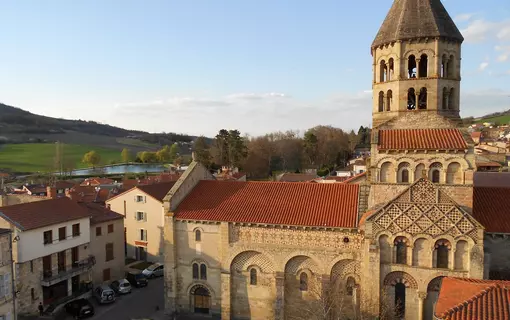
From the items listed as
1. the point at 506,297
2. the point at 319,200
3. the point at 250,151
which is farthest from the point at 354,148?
the point at 506,297

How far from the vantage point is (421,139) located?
25203 millimetres

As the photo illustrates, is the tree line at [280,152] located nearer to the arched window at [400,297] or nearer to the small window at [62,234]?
the small window at [62,234]

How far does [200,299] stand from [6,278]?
13.8m

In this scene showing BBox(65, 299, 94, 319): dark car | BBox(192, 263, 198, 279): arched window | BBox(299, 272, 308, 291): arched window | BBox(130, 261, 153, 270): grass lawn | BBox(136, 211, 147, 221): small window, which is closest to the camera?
BBox(299, 272, 308, 291): arched window

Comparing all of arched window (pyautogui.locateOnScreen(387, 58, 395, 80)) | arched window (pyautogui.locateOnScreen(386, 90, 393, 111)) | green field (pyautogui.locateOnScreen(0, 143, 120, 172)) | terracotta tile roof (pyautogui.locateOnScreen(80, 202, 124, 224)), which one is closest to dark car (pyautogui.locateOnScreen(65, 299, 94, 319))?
terracotta tile roof (pyautogui.locateOnScreen(80, 202, 124, 224))

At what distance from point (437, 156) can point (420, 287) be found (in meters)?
8.44

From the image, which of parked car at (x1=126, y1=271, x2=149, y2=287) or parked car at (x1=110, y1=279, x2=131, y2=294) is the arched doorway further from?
parked car at (x1=126, y1=271, x2=149, y2=287)

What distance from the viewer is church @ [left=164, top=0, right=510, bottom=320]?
77.5 feet

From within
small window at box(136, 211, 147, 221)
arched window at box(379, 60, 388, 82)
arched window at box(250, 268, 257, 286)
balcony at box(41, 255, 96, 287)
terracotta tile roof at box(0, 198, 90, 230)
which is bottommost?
balcony at box(41, 255, 96, 287)

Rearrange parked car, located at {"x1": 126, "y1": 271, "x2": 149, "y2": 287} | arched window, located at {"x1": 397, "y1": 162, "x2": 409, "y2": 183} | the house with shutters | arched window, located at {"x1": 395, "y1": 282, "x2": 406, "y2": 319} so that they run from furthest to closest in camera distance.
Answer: the house with shutters
parked car, located at {"x1": 126, "y1": 271, "x2": 149, "y2": 287}
arched window, located at {"x1": 397, "y1": 162, "x2": 409, "y2": 183}
arched window, located at {"x1": 395, "y1": 282, "x2": 406, "y2": 319}

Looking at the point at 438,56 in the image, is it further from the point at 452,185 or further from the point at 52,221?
the point at 52,221

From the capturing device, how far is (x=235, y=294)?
28.9 m

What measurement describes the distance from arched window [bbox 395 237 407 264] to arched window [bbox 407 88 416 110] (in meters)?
9.65

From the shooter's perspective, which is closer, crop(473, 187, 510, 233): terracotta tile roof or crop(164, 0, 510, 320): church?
crop(473, 187, 510, 233): terracotta tile roof
